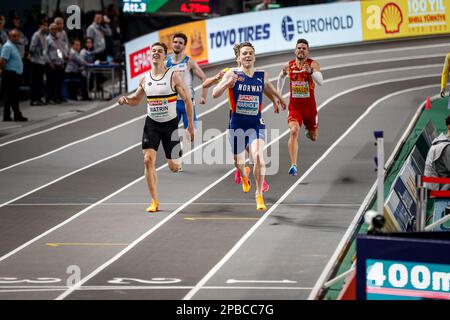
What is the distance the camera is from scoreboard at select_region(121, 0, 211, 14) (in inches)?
1151

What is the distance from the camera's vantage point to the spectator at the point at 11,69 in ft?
76.7

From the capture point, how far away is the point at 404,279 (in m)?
8.96

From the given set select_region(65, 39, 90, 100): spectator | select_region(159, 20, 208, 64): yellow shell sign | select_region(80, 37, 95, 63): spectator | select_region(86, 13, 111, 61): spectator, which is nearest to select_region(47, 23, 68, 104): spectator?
select_region(65, 39, 90, 100): spectator

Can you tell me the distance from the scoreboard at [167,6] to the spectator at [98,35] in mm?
1246

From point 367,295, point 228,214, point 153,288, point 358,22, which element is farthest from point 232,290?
point 358,22

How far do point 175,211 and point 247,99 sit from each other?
1810mm

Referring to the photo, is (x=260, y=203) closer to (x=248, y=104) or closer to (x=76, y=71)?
(x=248, y=104)

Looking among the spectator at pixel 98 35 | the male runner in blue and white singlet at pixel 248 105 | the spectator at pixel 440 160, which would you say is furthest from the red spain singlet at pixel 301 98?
the spectator at pixel 98 35

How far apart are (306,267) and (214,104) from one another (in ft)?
44.5

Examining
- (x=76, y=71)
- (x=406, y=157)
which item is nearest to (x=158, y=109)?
(x=406, y=157)

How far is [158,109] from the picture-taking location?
15.2 meters

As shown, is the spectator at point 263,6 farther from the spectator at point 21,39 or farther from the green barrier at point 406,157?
the green barrier at point 406,157

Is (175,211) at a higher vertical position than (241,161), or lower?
lower

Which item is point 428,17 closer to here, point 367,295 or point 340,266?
point 340,266
